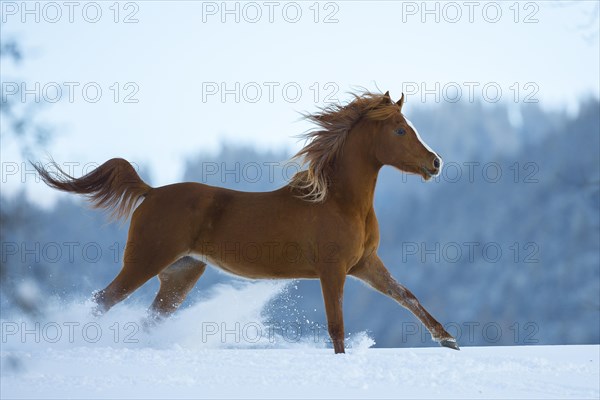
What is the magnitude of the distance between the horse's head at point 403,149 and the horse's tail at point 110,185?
A: 69.8 inches

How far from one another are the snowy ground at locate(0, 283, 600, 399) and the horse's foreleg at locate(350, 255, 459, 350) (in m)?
0.19

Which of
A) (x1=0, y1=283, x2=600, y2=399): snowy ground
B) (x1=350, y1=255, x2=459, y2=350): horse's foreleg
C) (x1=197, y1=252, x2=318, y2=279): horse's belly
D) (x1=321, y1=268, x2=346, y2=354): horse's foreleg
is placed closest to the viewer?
(x1=0, y1=283, x2=600, y2=399): snowy ground

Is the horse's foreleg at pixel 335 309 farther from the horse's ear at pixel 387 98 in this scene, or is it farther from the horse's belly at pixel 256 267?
the horse's ear at pixel 387 98

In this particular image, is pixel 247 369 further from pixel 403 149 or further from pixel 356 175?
pixel 403 149

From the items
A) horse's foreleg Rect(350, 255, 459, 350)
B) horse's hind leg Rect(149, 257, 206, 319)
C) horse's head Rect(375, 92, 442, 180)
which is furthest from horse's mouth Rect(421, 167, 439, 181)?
horse's hind leg Rect(149, 257, 206, 319)

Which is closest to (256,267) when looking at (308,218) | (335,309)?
(308,218)

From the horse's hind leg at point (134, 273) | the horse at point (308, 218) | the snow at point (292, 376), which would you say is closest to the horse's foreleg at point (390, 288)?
the horse at point (308, 218)

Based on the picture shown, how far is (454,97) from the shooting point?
68.5 feet

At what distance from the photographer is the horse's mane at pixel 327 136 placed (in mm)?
4844

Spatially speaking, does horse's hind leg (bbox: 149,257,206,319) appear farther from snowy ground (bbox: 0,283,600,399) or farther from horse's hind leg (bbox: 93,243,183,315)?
horse's hind leg (bbox: 93,243,183,315)

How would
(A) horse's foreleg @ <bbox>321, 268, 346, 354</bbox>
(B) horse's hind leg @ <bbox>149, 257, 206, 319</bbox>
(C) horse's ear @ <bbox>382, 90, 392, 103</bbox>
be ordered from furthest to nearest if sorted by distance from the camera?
(B) horse's hind leg @ <bbox>149, 257, 206, 319</bbox> → (C) horse's ear @ <bbox>382, 90, 392, 103</bbox> → (A) horse's foreleg @ <bbox>321, 268, 346, 354</bbox>

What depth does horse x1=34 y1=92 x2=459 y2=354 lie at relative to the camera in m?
4.70

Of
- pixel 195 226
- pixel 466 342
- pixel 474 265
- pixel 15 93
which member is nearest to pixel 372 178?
pixel 195 226

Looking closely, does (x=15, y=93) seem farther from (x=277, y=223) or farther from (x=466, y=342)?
(x=466, y=342)
